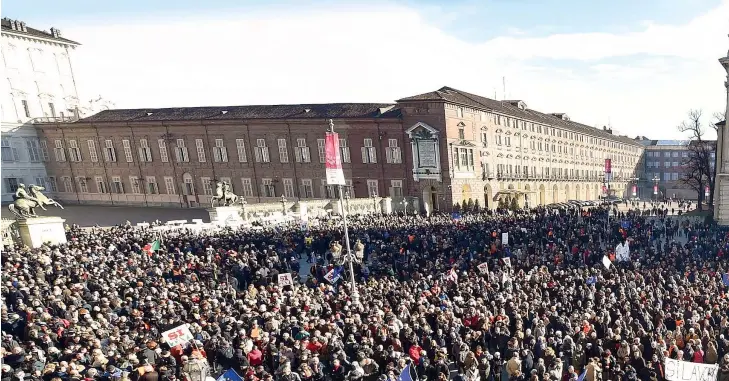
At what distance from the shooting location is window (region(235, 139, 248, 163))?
53531 mm

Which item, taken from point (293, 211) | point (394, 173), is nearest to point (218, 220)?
point (293, 211)

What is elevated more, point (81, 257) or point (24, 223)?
point (24, 223)

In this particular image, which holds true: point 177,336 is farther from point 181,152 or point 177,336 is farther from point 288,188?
point 181,152

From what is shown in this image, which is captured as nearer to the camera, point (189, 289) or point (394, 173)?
point (189, 289)

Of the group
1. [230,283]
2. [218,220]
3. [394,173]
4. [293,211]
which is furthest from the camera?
[394,173]

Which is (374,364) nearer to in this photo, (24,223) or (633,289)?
(633,289)

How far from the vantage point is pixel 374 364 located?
1102 cm

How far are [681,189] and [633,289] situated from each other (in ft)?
379

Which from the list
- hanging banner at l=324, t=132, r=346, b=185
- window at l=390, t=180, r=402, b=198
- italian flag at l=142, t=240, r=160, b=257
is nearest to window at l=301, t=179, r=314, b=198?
window at l=390, t=180, r=402, b=198

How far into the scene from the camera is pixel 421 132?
45.7m

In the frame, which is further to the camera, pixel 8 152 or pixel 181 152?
pixel 8 152

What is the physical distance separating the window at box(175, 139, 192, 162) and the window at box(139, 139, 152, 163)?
3931 millimetres

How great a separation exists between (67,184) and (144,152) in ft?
44.9

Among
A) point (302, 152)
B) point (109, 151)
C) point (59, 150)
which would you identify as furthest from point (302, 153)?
point (59, 150)
